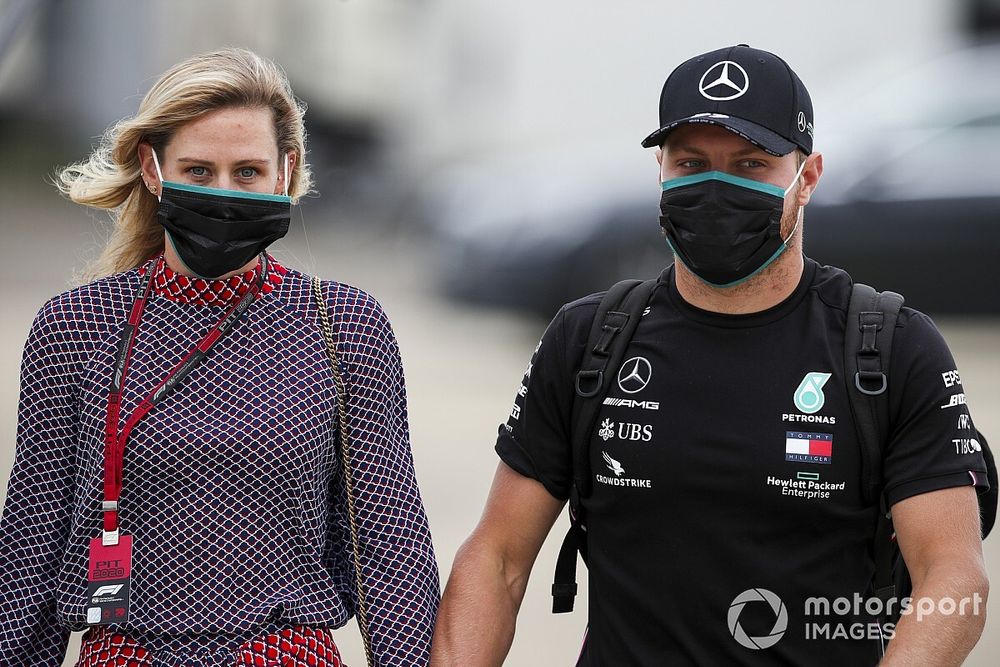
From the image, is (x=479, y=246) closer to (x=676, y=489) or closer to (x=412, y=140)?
(x=676, y=489)

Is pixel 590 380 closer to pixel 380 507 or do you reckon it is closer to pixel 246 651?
pixel 380 507

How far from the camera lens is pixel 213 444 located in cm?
307

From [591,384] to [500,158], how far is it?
1213 cm

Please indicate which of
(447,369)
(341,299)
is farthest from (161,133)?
(447,369)

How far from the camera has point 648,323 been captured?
132 inches

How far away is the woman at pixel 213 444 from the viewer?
3062mm

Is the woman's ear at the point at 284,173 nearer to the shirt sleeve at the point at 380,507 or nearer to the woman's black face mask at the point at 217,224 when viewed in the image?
the woman's black face mask at the point at 217,224

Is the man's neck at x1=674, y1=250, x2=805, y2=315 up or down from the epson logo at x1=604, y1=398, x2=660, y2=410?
up

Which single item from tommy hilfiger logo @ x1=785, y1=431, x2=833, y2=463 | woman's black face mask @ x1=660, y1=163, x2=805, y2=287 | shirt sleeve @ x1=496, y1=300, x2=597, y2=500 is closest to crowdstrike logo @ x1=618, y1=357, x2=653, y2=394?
shirt sleeve @ x1=496, y1=300, x2=597, y2=500

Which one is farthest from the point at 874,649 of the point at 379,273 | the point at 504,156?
the point at 379,273

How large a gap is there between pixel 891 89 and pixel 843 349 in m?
9.69

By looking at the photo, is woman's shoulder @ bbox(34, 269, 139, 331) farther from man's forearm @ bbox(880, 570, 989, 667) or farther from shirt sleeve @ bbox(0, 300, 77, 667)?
man's forearm @ bbox(880, 570, 989, 667)

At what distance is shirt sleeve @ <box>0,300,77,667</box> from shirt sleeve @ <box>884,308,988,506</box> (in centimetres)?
175

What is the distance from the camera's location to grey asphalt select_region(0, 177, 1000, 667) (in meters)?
6.59
